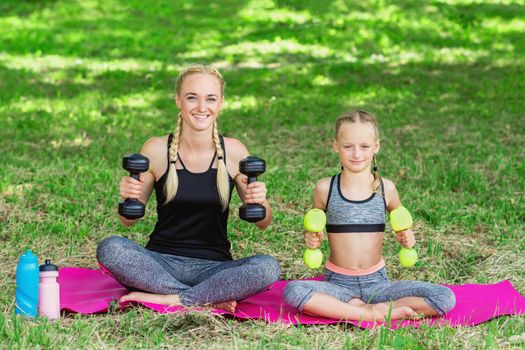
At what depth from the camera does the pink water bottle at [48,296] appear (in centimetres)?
485

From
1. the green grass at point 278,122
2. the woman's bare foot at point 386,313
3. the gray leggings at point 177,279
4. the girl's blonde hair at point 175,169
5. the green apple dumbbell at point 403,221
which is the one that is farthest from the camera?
the girl's blonde hair at point 175,169

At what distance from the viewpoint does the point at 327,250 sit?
21.5 feet

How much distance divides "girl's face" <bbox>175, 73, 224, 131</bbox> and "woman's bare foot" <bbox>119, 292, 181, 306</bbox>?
3.39 feet

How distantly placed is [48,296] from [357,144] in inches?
77.8

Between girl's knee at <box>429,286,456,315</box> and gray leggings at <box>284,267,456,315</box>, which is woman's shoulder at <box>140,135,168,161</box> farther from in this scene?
girl's knee at <box>429,286,456,315</box>

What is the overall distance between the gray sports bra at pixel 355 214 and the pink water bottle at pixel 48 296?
1643mm

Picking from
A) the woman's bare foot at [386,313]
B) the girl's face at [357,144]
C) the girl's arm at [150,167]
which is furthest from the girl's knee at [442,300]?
the girl's arm at [150,167]

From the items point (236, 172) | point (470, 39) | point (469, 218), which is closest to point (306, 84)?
point (470, 39)

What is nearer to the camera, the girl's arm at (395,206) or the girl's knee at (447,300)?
the girl's knee at (447,300)

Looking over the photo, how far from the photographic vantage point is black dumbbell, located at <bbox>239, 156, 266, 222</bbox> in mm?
5008

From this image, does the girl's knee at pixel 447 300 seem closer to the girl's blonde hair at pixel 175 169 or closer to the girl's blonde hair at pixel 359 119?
the girl's blonde hair at pixel 359 119

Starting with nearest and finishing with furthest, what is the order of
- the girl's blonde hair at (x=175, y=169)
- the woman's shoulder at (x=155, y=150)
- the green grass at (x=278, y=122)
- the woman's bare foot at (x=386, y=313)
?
the green grass at (x=278, y=122) < the woman's bare foot at (x=386, y=313) < the girl's blonde hair at (x=175, y=169) < the woman's shoulder at (x=155, y=150)

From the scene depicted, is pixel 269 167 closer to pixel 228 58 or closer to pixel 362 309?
pixel 362 309

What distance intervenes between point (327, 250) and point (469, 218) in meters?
1.38
